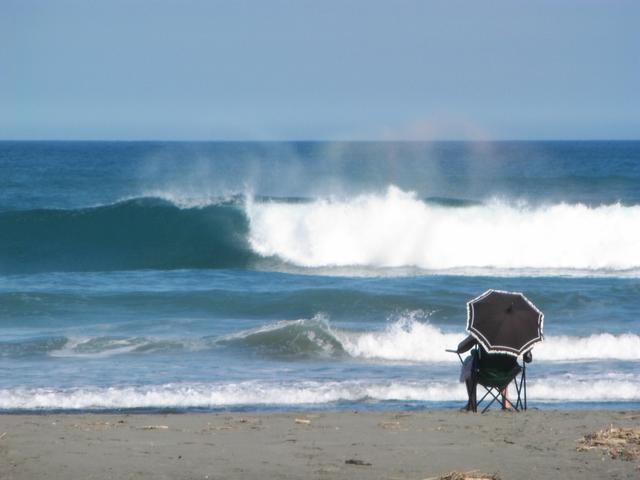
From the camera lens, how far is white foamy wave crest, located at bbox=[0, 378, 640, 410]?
10.0 meters

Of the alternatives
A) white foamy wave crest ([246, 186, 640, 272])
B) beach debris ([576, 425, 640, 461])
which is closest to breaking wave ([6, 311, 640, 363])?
beach debris ([576, 425, 640, 461])

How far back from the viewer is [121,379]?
1109 cm

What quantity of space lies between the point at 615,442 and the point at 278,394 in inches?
168

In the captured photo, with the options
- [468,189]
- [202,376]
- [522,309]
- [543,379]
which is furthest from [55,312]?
[468,189]

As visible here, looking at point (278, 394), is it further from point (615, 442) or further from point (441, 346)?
point (615, 442)

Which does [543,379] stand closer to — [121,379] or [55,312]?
[121,379]

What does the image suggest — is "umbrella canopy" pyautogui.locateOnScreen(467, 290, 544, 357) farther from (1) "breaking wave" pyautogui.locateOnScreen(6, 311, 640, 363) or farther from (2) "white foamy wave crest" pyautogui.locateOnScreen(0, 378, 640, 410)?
(1) "breaking wave" pyautogui.locateOnScreen(6, 311, 640, 363)

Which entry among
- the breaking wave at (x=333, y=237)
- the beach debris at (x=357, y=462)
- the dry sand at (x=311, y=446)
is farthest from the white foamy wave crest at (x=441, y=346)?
the breaking wave at (x=333, y=237)

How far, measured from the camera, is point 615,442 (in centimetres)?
691

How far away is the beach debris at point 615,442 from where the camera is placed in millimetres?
6598

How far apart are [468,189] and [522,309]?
121 feet

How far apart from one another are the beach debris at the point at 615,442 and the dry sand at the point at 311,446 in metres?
0.09

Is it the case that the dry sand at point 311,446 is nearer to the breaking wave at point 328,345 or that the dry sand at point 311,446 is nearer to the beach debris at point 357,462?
the beach debris at point 357,462

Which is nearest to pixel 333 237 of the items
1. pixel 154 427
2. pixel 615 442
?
pixel 154 427
